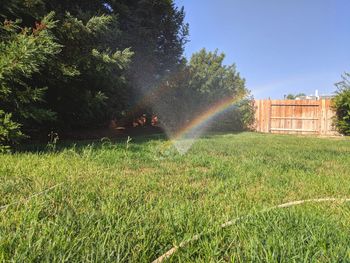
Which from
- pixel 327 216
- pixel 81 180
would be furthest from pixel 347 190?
pixel 81 180

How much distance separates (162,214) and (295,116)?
18.7 m

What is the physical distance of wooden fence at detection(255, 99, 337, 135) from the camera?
18.7m

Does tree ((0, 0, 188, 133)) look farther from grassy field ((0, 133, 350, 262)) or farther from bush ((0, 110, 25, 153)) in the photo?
grassy field ((0, 133, 350, 262))

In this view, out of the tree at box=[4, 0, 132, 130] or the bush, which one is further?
the tree at box=[4, 0, 132, 130]

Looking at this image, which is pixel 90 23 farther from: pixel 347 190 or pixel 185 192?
pixel 347 190

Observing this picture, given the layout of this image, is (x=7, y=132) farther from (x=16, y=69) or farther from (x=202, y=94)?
(x=202, y=94)

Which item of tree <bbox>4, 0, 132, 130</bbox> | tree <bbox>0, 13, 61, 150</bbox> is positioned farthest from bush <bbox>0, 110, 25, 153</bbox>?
tree <bbox>4, 0, 132, 130</bbox>

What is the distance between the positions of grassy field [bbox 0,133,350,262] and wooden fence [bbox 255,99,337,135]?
51.0 feet

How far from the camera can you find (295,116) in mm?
19641

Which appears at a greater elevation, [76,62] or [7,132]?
[76,62]

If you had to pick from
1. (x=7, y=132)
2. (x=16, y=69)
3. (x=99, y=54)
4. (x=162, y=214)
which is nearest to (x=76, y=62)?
(x=99, y=54)

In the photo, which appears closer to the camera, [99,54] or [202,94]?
[99,54]

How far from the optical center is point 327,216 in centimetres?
250

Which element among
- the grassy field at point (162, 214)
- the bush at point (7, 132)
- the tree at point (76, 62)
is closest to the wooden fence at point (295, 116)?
the tree at point (76, 62)
